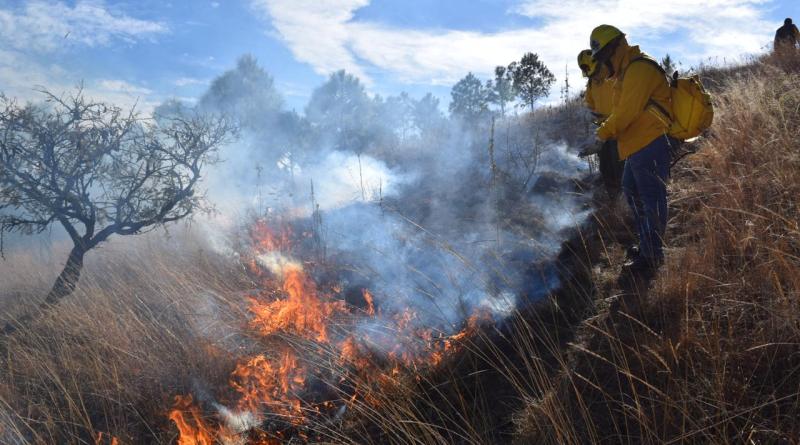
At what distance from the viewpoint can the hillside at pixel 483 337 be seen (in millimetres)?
1892

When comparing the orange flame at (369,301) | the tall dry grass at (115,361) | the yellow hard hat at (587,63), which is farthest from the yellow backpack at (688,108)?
the tall dry grass at (115,361)

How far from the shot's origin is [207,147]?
5621 millimetres

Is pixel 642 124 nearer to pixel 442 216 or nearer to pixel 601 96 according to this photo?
pixel 601 96

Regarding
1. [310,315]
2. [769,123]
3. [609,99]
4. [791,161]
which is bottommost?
[310,315]

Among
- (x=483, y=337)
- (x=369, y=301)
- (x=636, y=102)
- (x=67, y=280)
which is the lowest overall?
(x=369, y=301)

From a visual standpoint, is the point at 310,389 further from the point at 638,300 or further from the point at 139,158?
the point at 139,158

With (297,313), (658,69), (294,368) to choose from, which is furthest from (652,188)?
(297,313)

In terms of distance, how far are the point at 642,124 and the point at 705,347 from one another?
1.79 meters

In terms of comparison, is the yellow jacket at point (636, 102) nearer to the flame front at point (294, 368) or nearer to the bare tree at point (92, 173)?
the flame front at point (294, 368)

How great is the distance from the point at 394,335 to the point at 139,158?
3863 millimetres

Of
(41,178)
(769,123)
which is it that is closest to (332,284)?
(41,178)

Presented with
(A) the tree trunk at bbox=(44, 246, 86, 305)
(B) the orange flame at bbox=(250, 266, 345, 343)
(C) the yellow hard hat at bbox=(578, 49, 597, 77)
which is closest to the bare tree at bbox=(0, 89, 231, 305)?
(A) the tree trunk at bbox=(44, 246, 86, 305)

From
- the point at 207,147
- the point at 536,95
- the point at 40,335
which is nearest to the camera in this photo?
the point at 40,335

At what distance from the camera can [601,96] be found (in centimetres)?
369
